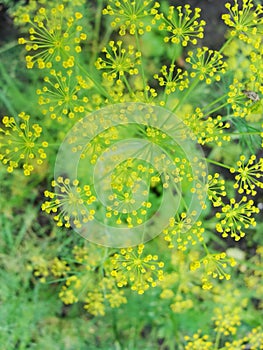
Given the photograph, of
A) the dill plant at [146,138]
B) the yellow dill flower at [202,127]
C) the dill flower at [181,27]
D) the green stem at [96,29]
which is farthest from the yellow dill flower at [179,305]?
the green stem at [96,29]

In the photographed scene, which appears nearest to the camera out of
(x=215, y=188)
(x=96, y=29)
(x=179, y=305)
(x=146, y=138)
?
(x=215, y=188)

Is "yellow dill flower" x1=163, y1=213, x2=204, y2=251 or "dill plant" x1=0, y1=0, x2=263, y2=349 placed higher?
"dill plant" x1=0, y1=0, x2=263, y2=349

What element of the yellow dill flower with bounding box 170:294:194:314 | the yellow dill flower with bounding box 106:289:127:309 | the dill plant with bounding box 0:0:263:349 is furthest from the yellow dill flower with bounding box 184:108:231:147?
A: the yellow dill flower with bounding box 170:294:194:314

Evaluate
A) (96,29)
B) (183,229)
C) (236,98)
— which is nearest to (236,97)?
(236,98)

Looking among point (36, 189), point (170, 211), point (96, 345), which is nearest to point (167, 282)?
point (170, 211)

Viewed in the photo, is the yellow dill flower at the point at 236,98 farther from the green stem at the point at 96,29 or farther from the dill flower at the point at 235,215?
the green stem at the point at 96,29

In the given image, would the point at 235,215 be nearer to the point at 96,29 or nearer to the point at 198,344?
the point at 198,344

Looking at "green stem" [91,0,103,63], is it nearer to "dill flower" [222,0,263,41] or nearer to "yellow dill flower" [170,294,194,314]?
"dill flower" [222,0,263,41]

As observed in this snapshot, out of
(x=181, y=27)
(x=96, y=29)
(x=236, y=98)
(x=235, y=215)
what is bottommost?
(x=235, y=215)

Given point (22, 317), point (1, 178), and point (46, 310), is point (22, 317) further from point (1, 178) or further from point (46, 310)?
point (1, 178)
